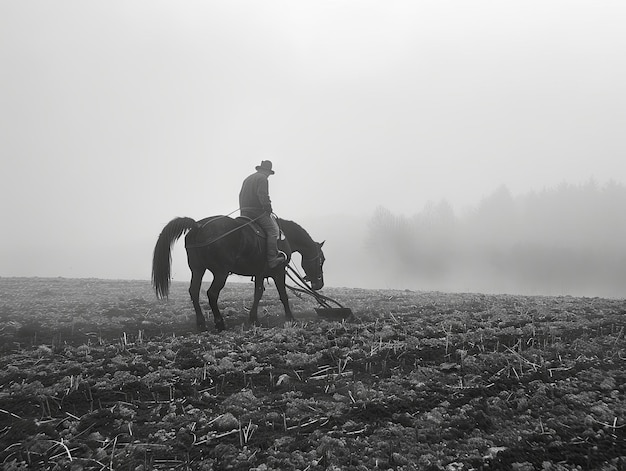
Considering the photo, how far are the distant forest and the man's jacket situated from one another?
4266 cm

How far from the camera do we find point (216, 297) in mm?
7707

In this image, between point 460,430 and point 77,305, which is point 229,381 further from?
point 77,305

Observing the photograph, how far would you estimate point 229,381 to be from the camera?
4.79 m

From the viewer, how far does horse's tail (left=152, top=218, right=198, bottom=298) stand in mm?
7801

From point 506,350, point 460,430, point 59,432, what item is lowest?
point 59,432

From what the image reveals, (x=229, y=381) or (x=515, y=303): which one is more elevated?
(x=515, y=303)

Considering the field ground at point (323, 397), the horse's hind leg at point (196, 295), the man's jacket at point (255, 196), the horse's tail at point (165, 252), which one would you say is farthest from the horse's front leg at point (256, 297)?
the horse's tail at point (165, 252)

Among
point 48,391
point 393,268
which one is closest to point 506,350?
point 48,391

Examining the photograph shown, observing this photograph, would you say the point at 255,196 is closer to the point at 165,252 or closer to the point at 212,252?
the point at 212,252

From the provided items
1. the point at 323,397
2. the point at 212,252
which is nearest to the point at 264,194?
the point at 212,252

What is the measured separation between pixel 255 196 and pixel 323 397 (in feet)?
18.8

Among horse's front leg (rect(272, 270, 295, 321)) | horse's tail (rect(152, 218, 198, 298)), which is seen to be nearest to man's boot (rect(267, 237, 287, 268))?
horse's front leg (rect(272, 270, 295, 321))

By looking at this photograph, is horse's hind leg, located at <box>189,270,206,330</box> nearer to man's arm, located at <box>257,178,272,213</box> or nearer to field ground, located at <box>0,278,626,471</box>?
field ground, located at <box>0,278,626,471</box>

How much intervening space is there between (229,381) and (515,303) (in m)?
8.48
